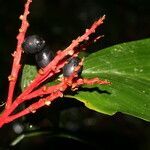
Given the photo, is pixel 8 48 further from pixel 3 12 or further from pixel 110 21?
pixel 110 21

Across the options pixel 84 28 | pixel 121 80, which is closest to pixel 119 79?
pixel 121 80

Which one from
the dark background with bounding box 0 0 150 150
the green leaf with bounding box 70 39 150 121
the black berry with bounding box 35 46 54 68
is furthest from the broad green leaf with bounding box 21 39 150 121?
the dark background with bounding box 0 0 150 150

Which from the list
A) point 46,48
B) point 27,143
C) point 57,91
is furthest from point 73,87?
point 27,143

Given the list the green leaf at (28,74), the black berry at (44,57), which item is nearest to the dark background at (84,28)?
the green leaf at (28,74)

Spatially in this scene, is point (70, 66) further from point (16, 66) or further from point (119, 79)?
point (119, 79)

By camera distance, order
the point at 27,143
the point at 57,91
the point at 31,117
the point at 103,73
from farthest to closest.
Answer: the point at 27,143 → the point at 31,117 → the point at 103,73 → the point at 57,91

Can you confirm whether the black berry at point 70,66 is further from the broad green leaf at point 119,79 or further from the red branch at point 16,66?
the red branch at point 16,66
